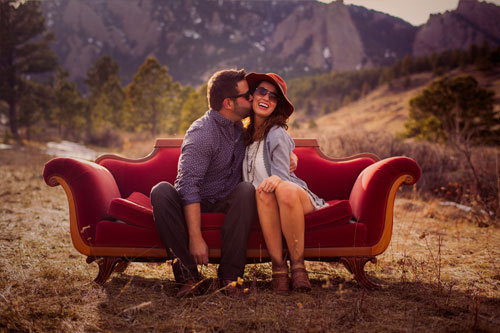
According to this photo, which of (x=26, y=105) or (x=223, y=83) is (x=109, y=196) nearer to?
(x=223, y=83)

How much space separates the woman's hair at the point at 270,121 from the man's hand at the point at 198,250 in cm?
91

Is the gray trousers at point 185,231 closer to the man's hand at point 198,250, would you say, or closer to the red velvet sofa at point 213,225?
the man's hand at point 198,250

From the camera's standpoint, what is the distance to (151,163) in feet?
12.0

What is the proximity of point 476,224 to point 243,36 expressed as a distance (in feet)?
552

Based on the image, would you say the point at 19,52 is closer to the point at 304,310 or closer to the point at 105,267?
the point at 105,267

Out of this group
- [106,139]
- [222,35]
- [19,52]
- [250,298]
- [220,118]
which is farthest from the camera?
[222,35]

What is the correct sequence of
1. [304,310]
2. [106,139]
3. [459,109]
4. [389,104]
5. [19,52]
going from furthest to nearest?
[389,104] → [106,139] → [19,52] → [459,109] → [304,310]

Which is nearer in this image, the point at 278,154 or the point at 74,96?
the point at 278,154

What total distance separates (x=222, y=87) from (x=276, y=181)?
882 millimetres

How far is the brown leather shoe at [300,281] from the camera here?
249 cm

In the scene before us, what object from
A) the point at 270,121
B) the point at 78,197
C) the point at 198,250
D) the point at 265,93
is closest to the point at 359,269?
the point at 198,250

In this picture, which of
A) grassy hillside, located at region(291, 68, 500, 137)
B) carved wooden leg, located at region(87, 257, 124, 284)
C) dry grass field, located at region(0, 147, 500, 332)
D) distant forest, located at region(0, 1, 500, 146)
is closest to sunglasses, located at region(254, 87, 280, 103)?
dry grass field, located at region(0, 147, 500, 332)

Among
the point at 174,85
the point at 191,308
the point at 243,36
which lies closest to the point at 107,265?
the point at 191,308

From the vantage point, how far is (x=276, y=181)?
8.21 feet
